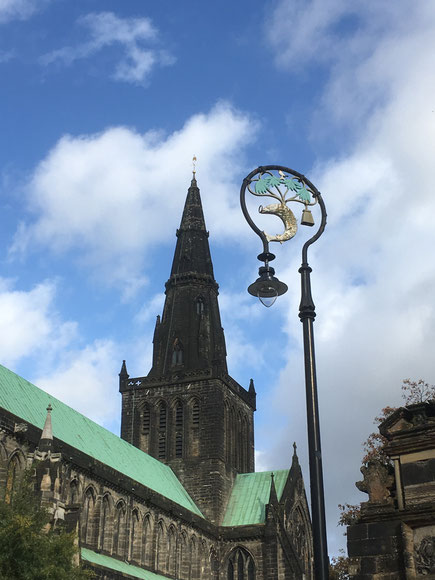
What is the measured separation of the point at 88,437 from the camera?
4862 centimetres

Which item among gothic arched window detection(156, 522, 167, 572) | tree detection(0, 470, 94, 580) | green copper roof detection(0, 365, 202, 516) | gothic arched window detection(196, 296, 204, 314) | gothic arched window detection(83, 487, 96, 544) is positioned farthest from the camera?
gothic arched window detection(196, 296, 204, 314)

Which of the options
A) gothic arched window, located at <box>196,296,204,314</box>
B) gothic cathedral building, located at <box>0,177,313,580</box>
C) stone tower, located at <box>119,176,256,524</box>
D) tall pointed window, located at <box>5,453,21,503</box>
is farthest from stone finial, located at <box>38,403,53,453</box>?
gothic arched window, located at <box>196,296,204,314</box>

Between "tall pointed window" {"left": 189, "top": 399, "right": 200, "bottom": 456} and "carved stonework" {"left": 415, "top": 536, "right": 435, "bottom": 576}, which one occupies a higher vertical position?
"tall pointed window" {"left": 189, "top": 399, "right": 200, "bottom": 456}

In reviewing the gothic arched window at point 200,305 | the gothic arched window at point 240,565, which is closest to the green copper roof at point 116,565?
the gothic arched window at point 240,565

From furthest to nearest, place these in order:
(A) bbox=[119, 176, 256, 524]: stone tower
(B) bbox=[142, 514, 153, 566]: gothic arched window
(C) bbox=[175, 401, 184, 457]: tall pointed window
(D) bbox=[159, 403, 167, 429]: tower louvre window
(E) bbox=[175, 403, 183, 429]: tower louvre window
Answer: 1. (D) bbox=[159, 403, 167, 429]: tower louvre window
2. (E) bbox=[175, 403, 183, 429]: tower louvre window
3. (C) bbox=[175, 401, 184, 457]: tall pointed window
4. (A) bbox=[119, 176, 256, 524]: stone tower
5. (B) bbox=[142, 514, 153, 566]: gothic arched window

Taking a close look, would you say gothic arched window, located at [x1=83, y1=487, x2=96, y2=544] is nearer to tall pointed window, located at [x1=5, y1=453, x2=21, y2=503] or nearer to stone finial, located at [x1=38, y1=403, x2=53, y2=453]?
tall pointed window, located at [x1=5, y1=453, x2=21, y2=503]

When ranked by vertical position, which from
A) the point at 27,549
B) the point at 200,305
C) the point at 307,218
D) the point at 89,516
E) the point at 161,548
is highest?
the point at 200,305

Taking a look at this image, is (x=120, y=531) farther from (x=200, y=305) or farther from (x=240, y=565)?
(x=200, y=305)

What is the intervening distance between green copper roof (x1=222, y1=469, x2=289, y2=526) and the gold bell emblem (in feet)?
153

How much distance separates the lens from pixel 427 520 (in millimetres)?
17109

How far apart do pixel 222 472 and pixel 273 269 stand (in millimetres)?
47203

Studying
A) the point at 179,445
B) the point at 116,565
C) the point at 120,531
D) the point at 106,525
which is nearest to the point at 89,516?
the point at 106,525

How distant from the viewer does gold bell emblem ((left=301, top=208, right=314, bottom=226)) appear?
561 inches

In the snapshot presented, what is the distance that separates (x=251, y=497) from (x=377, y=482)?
43.6 meters
